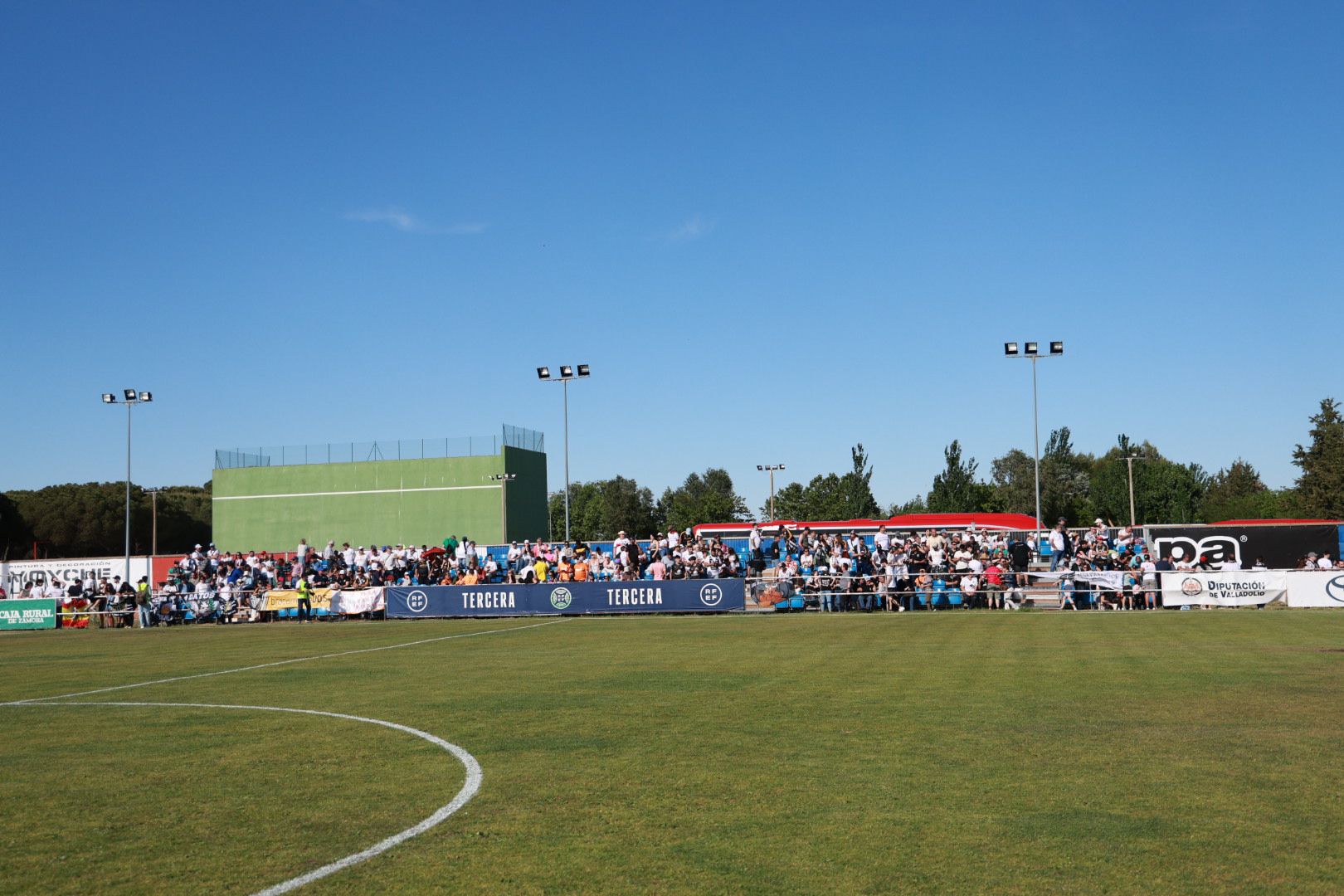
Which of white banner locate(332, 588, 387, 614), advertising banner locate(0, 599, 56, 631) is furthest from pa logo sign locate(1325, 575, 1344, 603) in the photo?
advertising banner locate(0, 599, 56, 631)

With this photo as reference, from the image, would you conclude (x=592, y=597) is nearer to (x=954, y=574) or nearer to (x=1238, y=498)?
(x=954, y=574)

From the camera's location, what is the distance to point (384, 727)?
11688mm

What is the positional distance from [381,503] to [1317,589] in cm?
5959

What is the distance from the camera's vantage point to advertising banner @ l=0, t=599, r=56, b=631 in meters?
39.1

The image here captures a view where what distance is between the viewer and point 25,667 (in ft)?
69.4

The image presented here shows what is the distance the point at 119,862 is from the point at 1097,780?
21.5 ft

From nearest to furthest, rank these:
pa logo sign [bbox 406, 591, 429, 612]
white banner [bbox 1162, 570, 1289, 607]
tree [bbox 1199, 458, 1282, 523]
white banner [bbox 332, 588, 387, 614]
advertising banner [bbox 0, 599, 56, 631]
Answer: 1. white banner [bbox 1162, 570, 1289, 607]
2. pa logo sign [bbox 406, 591, 429, 612]
3. white banner [bbox 332, 588, 387, 614]
4. advertising banner [bbox 0, 599, 56, 631]
5. tree [bbox 1199, 458, 1282, 523]

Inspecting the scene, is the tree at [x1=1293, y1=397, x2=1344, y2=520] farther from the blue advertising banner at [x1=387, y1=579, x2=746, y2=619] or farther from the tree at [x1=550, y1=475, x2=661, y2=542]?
the tree at [x1=550, y1=475, x2=661, y2=542]

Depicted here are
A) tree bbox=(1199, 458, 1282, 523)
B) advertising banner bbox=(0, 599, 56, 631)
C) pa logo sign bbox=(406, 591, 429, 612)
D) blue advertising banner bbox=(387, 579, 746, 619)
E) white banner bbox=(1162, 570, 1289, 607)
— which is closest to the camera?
white banner bbox=(1162, 570, 1289, 607)

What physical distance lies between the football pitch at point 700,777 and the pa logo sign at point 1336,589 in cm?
1242

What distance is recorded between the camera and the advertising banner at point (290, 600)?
38469 mm

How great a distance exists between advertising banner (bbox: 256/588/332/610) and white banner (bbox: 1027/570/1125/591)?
74.7 ft

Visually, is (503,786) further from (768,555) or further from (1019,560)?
(768,555)

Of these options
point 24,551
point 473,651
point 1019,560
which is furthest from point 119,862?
point 24,551
